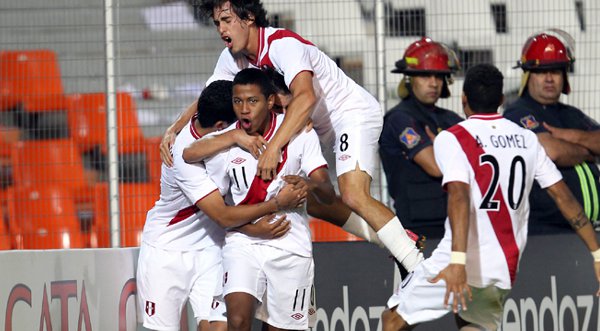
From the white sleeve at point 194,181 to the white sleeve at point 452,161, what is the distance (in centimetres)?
133

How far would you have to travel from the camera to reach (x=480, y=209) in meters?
7.32

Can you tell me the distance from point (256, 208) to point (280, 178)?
22 cm

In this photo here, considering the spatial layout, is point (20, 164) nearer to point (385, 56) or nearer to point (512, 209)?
point (385, 56)

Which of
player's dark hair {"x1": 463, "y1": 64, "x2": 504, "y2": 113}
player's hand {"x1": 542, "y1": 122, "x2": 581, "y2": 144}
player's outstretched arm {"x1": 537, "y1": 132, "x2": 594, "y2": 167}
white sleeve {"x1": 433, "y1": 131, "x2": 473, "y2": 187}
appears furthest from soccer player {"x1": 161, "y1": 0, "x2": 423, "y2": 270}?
player's hand {"x1": 542, "y1": 122, "x2": 581, "y2": 144}

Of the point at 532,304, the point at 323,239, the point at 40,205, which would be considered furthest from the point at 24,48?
the point at 532,304

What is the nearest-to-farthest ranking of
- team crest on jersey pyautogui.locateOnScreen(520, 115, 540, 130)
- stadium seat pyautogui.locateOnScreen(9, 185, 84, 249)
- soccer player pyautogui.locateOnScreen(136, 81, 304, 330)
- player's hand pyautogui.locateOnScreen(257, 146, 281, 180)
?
player's hand pyautogui.locateOnScreen(257, 146, 281, 180) → soccer player pyautogui.locateOnScreen(136, 81, 304, 330) → team crest on jersey pyautogui.locateOnScreen(520, 115, 540, 130) → stadium seat pyautogui.locateOnScreen(9, 185, 84, 249)

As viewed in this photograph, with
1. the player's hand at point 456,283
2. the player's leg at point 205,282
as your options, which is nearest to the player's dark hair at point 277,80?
the player's leg at point 205,282

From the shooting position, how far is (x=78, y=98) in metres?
10.2

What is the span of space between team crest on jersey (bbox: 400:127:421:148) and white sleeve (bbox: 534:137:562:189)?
73.1 inches

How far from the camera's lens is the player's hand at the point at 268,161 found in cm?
724

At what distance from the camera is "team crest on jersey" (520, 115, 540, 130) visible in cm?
950

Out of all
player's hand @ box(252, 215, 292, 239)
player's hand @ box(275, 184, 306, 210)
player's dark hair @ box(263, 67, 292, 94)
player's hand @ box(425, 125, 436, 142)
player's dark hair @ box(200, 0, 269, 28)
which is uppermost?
player's dark hair @ box(200, 0, 269, 28)

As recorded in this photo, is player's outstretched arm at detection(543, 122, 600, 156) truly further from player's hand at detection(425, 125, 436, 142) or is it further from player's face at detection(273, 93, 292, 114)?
player's face at detection(273, 93, 292, 114)

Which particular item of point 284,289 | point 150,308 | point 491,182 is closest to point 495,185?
point 491,182
